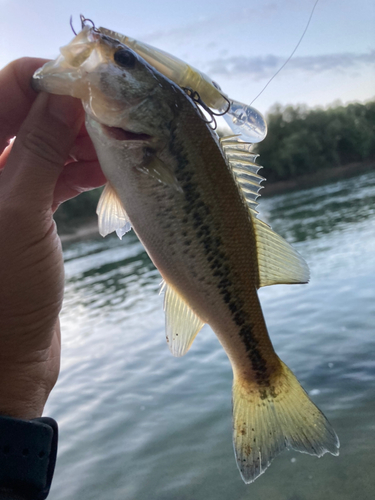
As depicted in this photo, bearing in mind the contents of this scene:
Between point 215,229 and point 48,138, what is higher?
point 48,138

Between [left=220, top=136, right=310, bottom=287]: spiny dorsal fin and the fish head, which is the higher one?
the fish head

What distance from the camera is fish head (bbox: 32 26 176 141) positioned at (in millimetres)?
1979

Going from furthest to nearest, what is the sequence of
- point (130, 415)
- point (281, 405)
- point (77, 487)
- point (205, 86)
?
point (130, 415) < point (77, 487) < point (281, 405) < point (205, 86)

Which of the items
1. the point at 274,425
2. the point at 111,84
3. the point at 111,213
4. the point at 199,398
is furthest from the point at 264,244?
the point at 199,398

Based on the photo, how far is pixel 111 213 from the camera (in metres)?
2.17

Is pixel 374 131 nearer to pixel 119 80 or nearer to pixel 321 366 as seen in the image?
pixel 321 366

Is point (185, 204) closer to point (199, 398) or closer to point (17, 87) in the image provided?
point (17, 87)

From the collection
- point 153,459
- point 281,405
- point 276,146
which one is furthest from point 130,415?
point 276,146

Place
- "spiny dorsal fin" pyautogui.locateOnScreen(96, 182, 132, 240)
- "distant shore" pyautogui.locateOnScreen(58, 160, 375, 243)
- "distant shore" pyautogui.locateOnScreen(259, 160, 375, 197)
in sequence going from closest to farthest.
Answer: "spiny dorsal fin" pyautogui.locateOnScreen(96, 182, 132, 240), "distant shore" pyautogui.locateOnScreen(58, 160, 375, 243), "distant shore" pyautogui.locateOnScreen(259, 160, 375, 197)

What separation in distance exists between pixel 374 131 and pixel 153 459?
75.5 metres

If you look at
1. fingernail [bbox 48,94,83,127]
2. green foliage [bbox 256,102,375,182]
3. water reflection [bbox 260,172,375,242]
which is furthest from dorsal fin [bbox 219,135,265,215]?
green foliage [bbox 256,102,375,182]

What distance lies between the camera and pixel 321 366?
799cm

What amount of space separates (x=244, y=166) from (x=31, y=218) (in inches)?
44.8

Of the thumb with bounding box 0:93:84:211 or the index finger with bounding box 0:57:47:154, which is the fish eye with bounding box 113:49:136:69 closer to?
the thumb with bounding box 0:93:84:211
